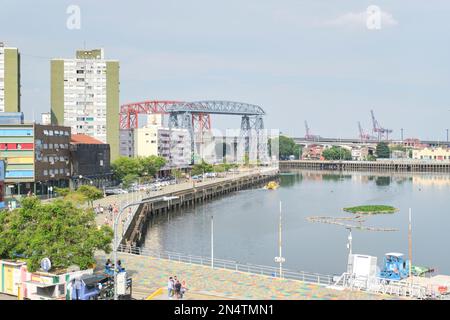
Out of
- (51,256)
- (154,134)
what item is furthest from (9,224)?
(154,134)

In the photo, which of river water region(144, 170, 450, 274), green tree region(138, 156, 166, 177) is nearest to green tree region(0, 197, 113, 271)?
river water region(144, 170, 450, 274)

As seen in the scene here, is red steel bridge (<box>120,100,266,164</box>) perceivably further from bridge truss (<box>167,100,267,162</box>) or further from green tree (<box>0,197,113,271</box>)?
green tree (<box>0,197,113,271</box>)

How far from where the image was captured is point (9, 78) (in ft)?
268

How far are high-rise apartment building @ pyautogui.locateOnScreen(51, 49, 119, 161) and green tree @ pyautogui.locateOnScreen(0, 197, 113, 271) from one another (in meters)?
65.3

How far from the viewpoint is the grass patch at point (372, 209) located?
67.2 m

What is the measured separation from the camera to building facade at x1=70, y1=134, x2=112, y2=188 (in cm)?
6895

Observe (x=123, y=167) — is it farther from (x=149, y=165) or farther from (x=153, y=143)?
(x=153, y=143)

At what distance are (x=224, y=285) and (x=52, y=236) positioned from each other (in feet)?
21.1

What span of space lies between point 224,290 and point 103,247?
4.92m

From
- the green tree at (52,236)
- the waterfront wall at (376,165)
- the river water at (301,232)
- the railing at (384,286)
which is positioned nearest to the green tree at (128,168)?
the river water at (301,232)

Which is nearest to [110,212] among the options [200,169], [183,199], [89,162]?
[89,162]

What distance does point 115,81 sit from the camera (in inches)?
3519
